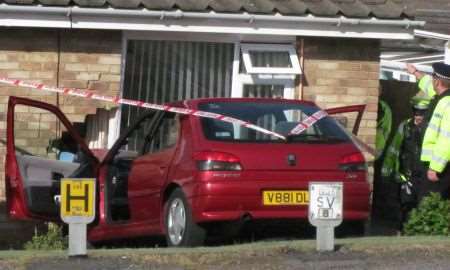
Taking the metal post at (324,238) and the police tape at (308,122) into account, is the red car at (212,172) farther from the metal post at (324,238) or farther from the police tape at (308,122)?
the metal post at (324,238)

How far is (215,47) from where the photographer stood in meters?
12.2

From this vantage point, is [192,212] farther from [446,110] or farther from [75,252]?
[446,110]

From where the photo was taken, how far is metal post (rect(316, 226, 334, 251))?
7996 mm

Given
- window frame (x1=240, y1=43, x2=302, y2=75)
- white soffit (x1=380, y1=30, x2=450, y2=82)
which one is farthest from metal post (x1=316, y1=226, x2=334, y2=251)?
white soffit (x1=380, y1=30, x2=450, y2=82)

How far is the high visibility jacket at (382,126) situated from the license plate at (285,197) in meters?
4.13

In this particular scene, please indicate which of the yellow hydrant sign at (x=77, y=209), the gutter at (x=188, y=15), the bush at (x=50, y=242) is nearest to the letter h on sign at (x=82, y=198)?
the yellow hydrant sign at (x=77, y=209)

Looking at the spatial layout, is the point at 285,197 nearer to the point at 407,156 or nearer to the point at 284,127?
the point at 284,127

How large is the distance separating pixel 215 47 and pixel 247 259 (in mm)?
4952

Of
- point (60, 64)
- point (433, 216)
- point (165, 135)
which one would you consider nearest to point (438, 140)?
point (433, 216)

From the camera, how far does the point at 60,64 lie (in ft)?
38.0

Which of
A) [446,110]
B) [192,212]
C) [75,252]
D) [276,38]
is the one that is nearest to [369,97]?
[276,38]

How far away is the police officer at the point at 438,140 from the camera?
943 centimetres

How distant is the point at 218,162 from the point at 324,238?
3.61 feet

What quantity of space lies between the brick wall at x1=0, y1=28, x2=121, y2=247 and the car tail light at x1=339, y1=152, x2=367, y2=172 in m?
3.73
